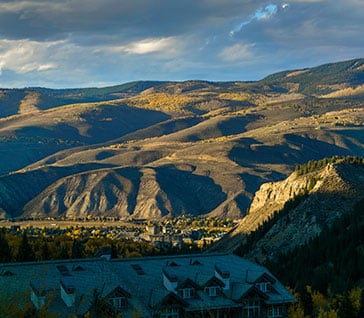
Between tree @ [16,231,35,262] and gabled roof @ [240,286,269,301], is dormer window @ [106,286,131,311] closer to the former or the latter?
gabled roof @ [240,286,269,301]

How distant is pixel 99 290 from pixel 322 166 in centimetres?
13387

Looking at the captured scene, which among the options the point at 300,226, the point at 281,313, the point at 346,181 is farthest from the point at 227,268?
the point at 346,181

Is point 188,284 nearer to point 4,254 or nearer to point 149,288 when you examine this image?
point 149,288

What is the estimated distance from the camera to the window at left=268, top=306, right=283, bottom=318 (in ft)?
194

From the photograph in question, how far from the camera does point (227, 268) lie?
62344 millimetres

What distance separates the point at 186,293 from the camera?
5684 centimetres

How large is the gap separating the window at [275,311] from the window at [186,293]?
6462 millimetres

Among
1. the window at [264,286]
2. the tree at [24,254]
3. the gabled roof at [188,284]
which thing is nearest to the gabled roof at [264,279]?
the window at [264,286]

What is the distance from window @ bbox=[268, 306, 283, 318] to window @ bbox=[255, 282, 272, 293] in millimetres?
1438

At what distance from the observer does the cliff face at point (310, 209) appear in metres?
138

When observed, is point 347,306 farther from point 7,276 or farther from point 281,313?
point 7,276

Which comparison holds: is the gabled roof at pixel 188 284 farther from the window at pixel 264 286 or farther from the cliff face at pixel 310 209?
the cliff face at pixel 310 209

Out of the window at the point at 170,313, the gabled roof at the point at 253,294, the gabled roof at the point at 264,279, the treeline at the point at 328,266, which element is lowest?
the treeline at the point at 328,266

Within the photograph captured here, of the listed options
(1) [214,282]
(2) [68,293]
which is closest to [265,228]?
(1) [214,282]
